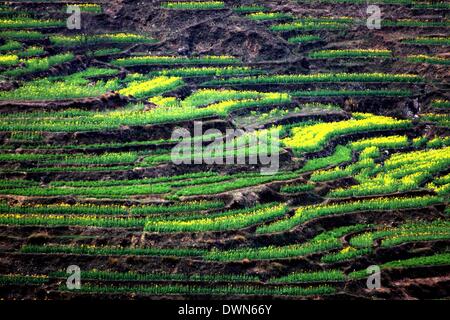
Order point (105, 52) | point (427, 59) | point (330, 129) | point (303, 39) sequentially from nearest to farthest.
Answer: point (330, 129)
point (427, 59)
point (105, 52)
point (303, 39)

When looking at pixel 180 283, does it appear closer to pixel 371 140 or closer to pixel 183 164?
pixel 183 164

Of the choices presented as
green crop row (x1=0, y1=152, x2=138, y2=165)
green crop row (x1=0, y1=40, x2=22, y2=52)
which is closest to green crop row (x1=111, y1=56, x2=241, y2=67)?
green crop row (x1=0, y1=40, x2=22, y2=52)

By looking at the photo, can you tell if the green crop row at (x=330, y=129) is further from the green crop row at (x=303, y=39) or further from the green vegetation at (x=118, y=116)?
the green crop row at (x=303, y=39)

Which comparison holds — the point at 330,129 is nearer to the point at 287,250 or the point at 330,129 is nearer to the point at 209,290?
the point at 287,250

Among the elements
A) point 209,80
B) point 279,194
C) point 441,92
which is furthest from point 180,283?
point 441,92

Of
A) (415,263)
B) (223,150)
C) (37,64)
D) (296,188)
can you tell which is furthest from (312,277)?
(37,64)

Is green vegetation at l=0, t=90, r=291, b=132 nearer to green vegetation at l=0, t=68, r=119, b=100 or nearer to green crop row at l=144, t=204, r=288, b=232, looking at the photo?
green vegetation at l=0, t=68, r=119, b=100
